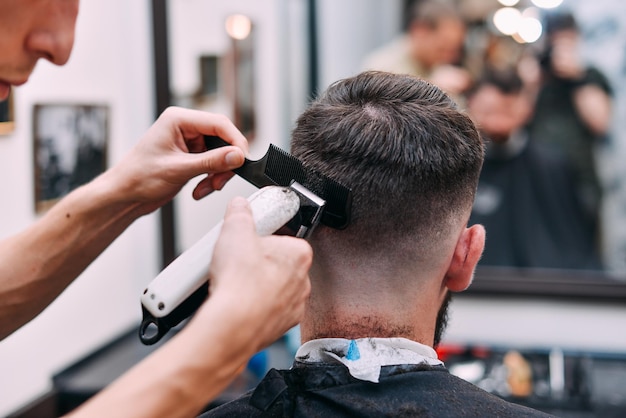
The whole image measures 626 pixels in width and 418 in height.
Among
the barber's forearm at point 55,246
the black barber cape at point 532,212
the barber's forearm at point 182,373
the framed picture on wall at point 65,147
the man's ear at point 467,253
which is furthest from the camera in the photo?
the black barber cape at point 532,212

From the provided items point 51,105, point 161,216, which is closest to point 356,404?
point 51,105

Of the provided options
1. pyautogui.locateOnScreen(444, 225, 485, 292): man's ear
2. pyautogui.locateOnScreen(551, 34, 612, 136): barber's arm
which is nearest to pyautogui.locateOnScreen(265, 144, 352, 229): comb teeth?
pyautogui.locateOnScreen(444, 225, 485, 292): man's ear

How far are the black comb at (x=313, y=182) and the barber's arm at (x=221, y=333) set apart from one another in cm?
19

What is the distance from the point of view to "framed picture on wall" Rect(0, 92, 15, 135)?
2.28 m

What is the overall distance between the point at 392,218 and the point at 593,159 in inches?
85.0

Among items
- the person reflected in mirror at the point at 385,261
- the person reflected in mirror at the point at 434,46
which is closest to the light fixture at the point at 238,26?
the person reflected in mirror at the point at 434,46

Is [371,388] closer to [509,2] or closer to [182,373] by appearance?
[182,373]

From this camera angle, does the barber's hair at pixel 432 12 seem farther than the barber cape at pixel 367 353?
Yes

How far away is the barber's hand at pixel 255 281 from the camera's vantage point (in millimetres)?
837

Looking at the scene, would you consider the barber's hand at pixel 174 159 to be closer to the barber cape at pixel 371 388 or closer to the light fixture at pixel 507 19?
the barber cape at pixel 371 388

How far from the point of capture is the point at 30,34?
0.97m

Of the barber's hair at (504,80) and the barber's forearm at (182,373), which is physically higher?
the barber's hair at (504,80)

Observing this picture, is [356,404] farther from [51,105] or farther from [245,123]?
[245,123]

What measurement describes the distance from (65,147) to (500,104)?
70.8 inches
